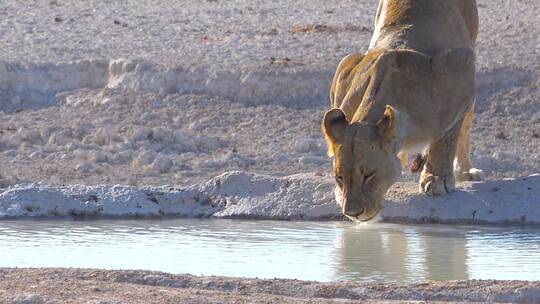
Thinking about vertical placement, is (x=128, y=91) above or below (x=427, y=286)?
above

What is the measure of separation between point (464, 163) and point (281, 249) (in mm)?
2787

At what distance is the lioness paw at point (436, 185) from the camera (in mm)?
10039

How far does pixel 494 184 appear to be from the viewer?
33.4 feet

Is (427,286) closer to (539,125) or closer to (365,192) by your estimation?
(365,192)

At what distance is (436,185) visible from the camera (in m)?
10.0

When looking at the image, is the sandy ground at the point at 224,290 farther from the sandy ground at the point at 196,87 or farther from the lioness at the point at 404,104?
the sandy ground at the point at 196,87

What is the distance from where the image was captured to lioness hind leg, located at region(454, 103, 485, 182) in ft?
35.8

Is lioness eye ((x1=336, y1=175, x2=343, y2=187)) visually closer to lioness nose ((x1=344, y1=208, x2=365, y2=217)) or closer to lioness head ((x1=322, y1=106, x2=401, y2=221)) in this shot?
lioness head ((x1=322, y1=106, x2=401, y2=221))

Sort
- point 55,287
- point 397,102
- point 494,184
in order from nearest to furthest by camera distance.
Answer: point 55,287, point 397,102, point 494,184

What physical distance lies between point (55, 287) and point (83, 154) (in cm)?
604

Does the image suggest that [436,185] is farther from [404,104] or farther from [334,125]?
[334,125]

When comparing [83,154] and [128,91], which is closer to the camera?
[83,154]

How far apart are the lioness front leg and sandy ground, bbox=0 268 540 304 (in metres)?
3.15

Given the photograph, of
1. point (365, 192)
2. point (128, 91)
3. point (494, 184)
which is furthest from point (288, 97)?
point (365, 192)
